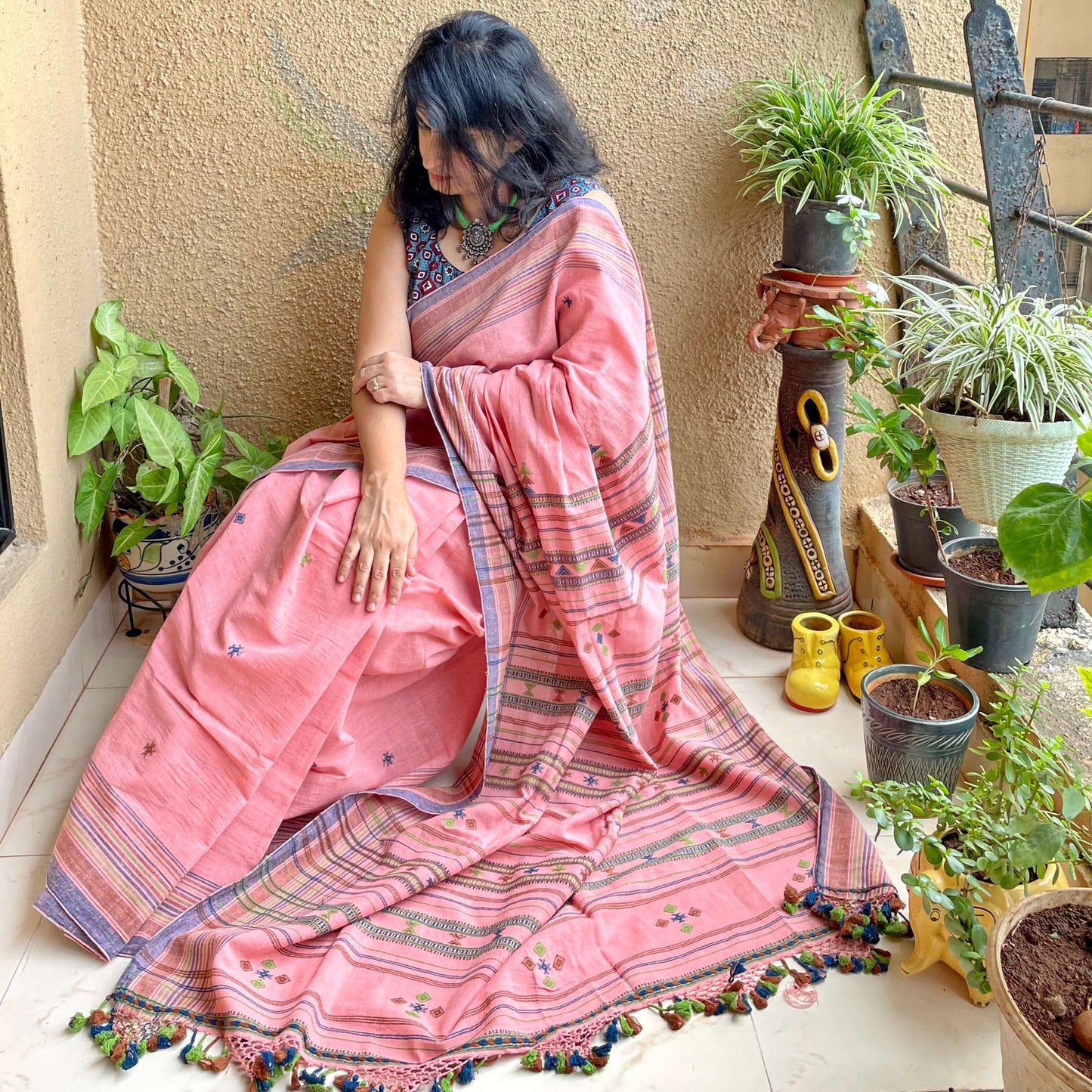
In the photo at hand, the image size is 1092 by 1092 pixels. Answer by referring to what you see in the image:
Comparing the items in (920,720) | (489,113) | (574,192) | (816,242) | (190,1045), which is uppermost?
(489,113)

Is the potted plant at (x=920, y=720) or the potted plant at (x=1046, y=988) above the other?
the potted plant at (x=1046, y=988)

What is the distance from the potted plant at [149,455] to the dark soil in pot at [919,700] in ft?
4.52

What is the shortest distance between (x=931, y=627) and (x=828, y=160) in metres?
0.97

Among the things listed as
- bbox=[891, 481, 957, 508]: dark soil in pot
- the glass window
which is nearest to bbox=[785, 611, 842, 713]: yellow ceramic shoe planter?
bbox=[891, 481, 957, 508]: dark soil in pot

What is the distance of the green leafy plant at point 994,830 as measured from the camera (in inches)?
53.9

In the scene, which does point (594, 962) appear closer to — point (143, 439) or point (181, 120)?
point (143, 439)

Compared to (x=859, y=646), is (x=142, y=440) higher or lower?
higher

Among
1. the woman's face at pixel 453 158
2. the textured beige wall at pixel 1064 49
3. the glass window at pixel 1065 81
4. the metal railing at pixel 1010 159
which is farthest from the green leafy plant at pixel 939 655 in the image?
the glass window at pixel 1065 81

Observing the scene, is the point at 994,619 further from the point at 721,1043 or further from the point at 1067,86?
the point at 1067,86

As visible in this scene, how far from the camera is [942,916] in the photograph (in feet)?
5.22

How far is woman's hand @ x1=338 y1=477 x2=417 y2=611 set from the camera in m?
1.87

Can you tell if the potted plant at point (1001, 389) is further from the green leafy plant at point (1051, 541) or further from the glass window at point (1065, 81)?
the glass window at point (1065, 81)

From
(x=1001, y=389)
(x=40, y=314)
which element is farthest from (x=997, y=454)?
(x=40, y=314)

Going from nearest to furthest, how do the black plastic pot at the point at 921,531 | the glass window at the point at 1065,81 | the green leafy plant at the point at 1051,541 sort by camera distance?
the green leafy plant at the point at 1051,541 < the black plastic pot at the point at 921,531 < the glass window at the point at 1065,81
